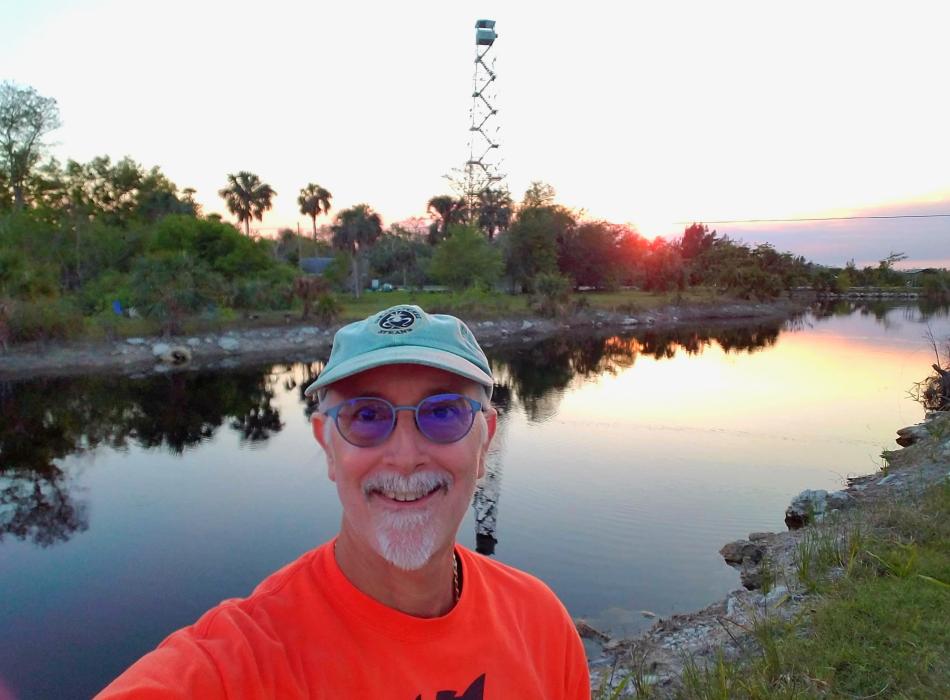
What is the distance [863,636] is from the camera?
164 inches

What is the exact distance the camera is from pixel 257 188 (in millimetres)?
49656

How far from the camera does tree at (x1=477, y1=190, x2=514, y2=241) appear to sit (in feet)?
191

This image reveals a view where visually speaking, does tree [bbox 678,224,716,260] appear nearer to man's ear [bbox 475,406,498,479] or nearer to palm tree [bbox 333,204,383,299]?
palm tree [bbox 333,204,383,299]

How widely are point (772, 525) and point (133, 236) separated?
40.1 meters

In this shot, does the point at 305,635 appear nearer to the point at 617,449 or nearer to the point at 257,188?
the point at 617,449

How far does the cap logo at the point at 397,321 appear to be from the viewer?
Answer: 152 centimetres

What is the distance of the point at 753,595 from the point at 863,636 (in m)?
2.25

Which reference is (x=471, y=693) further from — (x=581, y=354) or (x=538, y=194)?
(x=538, y=194)

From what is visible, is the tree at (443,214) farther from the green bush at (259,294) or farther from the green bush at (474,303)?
the green bush at (259,294)

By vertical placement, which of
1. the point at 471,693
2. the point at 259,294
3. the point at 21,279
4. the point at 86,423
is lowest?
the point at 86,423

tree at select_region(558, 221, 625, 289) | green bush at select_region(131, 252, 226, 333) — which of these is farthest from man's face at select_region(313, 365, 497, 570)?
tree at select_region(558, 221, 625, 289)

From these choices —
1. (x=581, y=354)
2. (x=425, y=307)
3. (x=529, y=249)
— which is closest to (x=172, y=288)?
(x=425, y=307)

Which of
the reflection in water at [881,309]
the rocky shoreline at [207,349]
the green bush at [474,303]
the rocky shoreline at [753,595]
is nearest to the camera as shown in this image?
the rocky shoreline at [753,595]

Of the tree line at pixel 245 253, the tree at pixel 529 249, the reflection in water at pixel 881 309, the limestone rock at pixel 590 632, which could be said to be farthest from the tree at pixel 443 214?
the limestone rock at pixel 590 632
